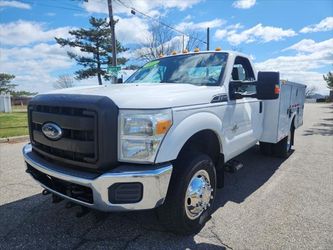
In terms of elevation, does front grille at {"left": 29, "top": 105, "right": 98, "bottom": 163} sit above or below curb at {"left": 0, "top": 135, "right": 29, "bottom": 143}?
above

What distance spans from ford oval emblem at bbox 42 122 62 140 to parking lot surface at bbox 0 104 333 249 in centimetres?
87

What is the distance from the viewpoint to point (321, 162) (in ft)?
19.4

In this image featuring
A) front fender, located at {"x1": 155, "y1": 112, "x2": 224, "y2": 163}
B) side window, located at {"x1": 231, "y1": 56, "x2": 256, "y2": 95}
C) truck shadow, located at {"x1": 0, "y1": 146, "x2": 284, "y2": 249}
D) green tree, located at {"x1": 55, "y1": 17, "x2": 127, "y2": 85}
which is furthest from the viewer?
green tree, located at {"x1": 55, "y1": 17, "x2": 127, "y2": 85}

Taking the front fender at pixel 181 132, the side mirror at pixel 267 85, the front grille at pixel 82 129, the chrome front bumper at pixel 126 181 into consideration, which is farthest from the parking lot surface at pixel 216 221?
the side mirror at pixel 267 85

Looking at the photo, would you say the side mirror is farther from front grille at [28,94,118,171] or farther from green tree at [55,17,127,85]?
green tree at [55,17,127,85]

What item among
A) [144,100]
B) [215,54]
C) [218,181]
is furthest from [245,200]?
[144,100]

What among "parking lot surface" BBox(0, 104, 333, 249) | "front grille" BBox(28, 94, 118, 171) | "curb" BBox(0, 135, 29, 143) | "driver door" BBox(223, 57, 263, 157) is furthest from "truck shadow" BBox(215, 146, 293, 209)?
"curb" BBox(0, 135, 29, 143)

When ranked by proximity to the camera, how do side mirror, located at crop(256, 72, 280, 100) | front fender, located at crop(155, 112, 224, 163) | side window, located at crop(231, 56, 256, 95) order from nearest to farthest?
front fender, located at crop(155, 112, 224, 163), side mirror, located at crop(256, 72, 280, 100), side window, located at crop(231, 56, 256, 95)

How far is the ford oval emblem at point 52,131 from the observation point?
103 inches

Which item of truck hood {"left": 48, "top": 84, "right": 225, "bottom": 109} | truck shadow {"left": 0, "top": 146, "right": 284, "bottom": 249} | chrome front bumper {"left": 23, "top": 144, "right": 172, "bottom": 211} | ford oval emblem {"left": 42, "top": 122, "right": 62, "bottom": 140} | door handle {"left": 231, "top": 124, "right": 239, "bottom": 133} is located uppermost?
truck hood {"left": 48, "top": 84, "right": 225, "bottom": 109}

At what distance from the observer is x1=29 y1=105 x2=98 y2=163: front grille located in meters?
2.39

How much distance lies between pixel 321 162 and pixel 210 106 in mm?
4083

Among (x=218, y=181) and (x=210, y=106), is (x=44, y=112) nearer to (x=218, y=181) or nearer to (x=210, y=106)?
(x=210, y=106)

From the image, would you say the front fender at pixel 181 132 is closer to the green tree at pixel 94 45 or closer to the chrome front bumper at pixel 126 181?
the chrome front bumper at pixel 126 181
